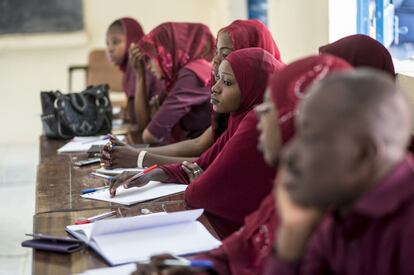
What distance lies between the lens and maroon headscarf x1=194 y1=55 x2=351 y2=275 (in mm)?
1290

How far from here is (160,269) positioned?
4.66 feet

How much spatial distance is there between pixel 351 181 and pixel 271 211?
46 centimetres

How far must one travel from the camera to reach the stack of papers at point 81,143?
10.6 feet

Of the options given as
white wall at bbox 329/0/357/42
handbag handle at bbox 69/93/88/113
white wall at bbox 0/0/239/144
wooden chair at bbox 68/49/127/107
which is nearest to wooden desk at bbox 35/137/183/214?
handbag handle at bbox 69/93/88/113

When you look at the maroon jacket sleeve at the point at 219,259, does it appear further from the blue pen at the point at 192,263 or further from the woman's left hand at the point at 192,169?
the woman's left hand at the point at 192,169

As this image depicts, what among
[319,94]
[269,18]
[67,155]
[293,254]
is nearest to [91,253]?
[293,254]

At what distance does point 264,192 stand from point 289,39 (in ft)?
7.86

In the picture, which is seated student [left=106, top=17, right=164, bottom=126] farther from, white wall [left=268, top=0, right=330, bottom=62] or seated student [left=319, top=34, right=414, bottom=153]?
seated student [left=319, top=34, right=414, bottom=153]

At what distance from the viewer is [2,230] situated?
434cm

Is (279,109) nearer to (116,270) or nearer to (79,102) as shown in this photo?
(116,270)

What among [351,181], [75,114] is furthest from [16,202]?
[351,181]

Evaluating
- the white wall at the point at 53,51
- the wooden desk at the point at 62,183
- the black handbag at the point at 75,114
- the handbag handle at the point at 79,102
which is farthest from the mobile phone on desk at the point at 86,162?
the white wall at the point at 53,51

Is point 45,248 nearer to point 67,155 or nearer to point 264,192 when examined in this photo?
point 264,192

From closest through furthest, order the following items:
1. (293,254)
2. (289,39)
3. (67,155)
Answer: (293,254), (67,155), (289,39)
